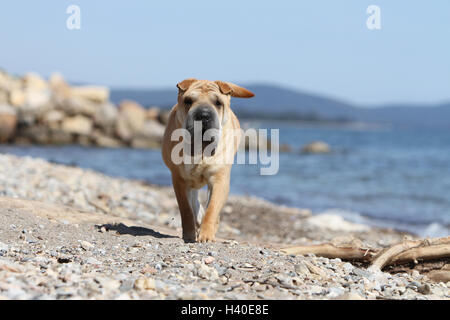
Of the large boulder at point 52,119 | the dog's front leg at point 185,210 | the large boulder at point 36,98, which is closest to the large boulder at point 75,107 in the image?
the large boulder at point 52,119

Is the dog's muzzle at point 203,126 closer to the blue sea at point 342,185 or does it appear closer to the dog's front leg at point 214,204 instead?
the dog's front leg at point 214,204

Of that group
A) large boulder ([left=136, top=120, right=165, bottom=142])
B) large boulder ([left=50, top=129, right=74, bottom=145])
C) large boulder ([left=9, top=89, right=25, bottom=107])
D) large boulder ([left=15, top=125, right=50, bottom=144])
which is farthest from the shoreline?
large boulder ([left=136, top=120, right=165, bottom=142])

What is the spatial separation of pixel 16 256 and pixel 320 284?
109 inches

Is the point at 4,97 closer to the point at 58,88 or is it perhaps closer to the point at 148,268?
the point at 58,88

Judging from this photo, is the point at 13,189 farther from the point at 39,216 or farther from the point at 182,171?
the point at 182,171

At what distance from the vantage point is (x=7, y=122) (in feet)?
99.9

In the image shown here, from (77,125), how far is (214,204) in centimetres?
2951

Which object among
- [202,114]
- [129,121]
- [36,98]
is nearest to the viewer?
[202,114]

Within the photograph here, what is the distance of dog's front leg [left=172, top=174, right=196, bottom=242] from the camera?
6.45 meters

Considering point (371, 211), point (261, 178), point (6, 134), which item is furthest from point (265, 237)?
point (6, 134)

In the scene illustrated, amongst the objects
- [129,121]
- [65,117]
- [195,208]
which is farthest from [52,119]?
[195,208]

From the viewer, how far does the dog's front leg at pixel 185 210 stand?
21.2ft

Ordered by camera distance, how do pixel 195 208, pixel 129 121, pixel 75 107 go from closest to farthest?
pixel 195 208
pixel 75 107
pixel 129 121
